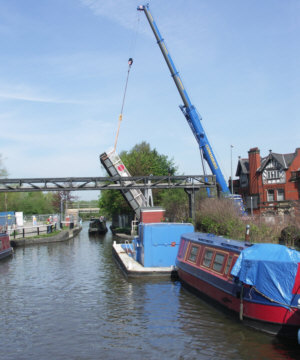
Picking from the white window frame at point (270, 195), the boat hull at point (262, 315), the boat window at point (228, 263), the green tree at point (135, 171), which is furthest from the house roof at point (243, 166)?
the boat hull at point (262, 315)

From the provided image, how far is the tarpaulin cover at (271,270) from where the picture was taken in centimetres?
1034

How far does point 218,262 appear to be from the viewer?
1382 cm

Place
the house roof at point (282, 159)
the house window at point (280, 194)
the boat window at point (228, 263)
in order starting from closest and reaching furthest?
the boat window at point (228, 263) → the house roof at point (282, 159) → the house window at point (280, 194)

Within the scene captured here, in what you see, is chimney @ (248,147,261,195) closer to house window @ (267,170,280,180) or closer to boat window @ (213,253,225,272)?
house window @ (267,170,280,180)

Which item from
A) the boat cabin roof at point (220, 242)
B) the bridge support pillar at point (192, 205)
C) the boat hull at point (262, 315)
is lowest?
the boat hull at point (262, 315)

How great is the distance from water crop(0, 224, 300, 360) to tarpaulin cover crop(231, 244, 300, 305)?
1246mm

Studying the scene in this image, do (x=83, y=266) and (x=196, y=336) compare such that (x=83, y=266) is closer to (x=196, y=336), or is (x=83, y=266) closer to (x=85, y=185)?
(x=85, y=185)

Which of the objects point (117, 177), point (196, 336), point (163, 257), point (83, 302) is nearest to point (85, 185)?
point (117, 177)

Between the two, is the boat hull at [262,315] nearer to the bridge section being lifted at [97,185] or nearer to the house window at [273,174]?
the bridge section being lifted at [97,185]

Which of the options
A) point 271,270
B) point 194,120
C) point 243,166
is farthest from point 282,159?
point 271,270

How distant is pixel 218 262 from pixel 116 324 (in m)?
3.92

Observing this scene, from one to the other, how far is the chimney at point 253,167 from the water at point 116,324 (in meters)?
30.3

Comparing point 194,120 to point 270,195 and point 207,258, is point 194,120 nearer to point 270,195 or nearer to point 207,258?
point 270,195

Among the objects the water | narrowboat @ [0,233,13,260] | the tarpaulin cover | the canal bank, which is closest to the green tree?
the canal bank
